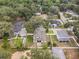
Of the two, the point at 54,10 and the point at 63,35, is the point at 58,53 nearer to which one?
the point at 63,35

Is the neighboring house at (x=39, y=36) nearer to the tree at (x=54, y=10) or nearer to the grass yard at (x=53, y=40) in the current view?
the grass yard at (x=53, y=40)

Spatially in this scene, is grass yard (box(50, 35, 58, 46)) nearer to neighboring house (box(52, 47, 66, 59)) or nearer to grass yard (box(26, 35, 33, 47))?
neighboring house (box(52, 47, 66, 59))

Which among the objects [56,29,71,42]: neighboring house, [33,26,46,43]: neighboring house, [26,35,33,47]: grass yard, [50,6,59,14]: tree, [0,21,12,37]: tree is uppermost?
[0,21,12,37]: tree

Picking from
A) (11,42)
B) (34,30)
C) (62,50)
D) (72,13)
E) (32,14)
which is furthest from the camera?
(72,13)

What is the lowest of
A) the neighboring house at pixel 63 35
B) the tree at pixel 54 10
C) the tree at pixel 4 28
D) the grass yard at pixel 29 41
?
the tree at pixel 54 10

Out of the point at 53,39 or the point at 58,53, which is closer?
the point at 58,53

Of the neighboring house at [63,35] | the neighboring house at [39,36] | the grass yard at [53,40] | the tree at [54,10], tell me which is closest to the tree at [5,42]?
the neighboring house at [39,36]

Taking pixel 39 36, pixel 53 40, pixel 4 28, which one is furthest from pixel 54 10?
pixel 4 28

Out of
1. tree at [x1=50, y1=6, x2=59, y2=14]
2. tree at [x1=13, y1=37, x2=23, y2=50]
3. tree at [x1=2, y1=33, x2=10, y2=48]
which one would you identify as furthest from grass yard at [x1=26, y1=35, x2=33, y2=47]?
tree at [x1=50, y1=6, x2=59, y2=14]

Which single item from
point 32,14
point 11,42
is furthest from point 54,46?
point 32,14

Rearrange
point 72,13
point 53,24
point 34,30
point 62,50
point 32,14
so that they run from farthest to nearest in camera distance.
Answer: point 72,13 → point 32,14 → point 53,24 → point 34,30 → point 62,50

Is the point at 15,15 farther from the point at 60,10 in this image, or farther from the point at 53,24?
the point at 60,10
